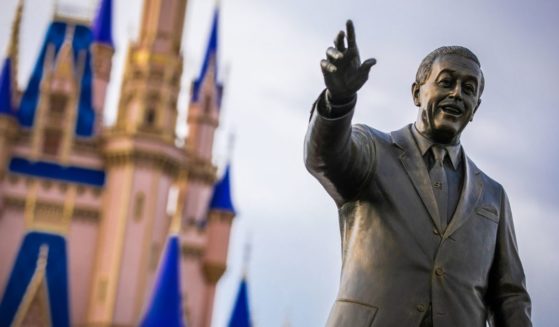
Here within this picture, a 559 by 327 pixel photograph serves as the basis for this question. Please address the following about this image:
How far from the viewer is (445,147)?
389 cm

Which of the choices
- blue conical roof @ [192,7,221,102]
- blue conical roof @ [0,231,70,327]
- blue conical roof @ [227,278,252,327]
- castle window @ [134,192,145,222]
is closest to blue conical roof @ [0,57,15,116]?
blue conical roof @ [0,231,70,327]

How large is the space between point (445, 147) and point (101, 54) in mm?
41089

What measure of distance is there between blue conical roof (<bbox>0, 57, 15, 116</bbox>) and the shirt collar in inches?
1502

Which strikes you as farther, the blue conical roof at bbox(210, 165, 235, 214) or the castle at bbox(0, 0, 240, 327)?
the blue conical roof at bbox(210, 165, 235, 214)

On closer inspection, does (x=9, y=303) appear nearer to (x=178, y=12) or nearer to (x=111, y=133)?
(x=111, y=133)

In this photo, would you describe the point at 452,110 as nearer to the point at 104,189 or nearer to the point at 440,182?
the point at 440,182

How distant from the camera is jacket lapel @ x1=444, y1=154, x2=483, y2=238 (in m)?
3.73

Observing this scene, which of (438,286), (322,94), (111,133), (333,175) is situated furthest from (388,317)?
(111,133)

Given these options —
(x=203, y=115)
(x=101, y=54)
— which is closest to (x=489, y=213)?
(x=203, y=115)

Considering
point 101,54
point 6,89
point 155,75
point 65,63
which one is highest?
point 101,54

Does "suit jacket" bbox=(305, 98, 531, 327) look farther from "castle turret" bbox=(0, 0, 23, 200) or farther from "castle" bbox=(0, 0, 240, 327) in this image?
"castle turret" bbox=(0, 0, 23, 200)

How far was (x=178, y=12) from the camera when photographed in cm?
4188

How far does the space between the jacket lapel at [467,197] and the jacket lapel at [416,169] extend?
0.18 feet

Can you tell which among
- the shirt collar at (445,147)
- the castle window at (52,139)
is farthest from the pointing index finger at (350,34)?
the castle window at (52,139)
